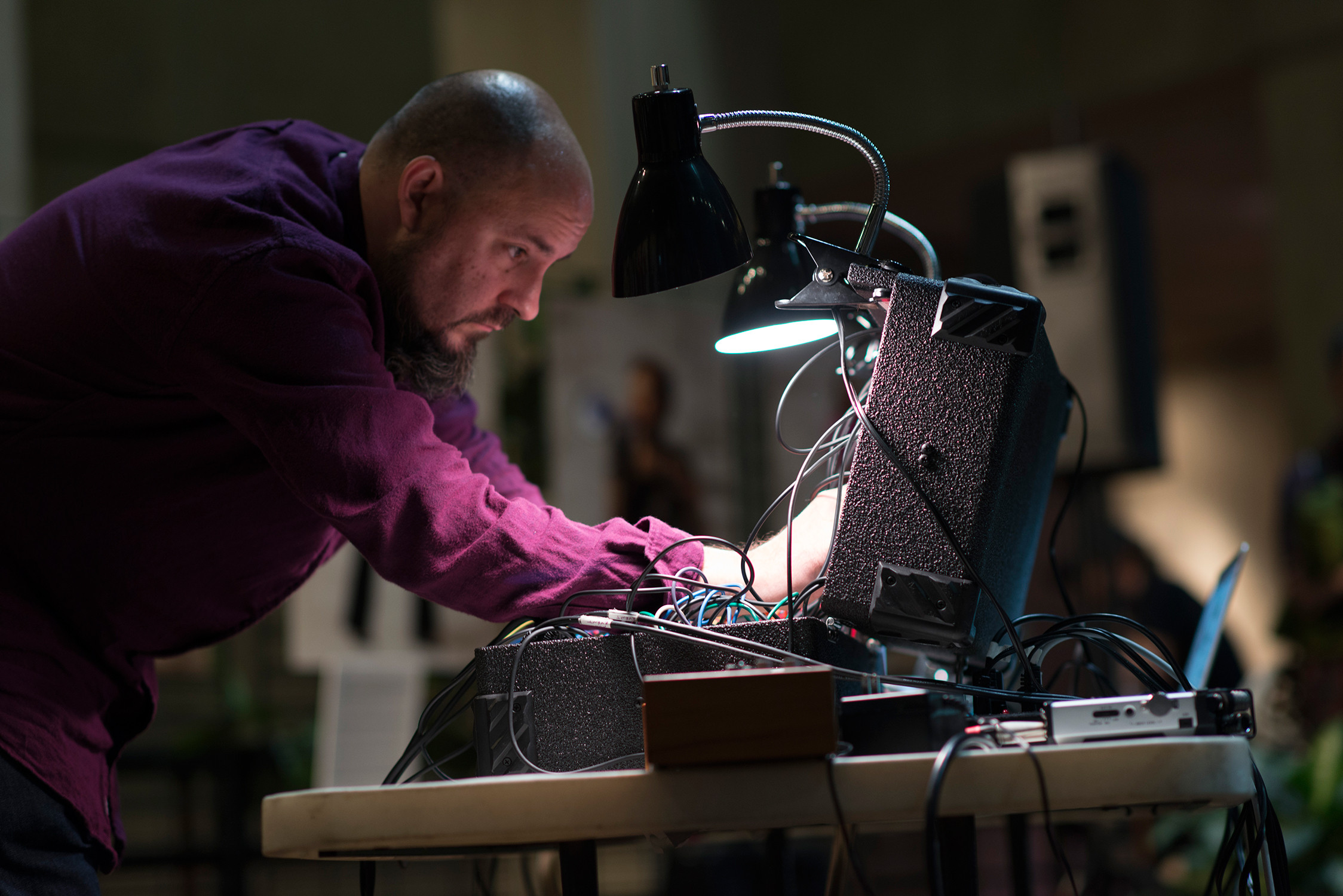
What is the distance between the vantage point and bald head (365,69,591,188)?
47.5 inches

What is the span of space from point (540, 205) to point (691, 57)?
426 centimetres

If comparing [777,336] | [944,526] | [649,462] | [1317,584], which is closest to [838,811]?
[944,526]

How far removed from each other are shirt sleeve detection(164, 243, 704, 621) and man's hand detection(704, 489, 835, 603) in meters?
0.07

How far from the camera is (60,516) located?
1098mm

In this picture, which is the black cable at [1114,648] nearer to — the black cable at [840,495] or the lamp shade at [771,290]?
the black cable at [840,495]

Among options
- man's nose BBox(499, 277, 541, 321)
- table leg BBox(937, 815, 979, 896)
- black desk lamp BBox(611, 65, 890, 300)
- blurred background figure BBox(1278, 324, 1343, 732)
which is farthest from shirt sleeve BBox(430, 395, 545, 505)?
blurred background figure BBox(1278, 324, 1343, 732)

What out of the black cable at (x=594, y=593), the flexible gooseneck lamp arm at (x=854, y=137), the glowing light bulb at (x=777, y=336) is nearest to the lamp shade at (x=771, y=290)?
the glowing light bulb at (x=777, y=336)

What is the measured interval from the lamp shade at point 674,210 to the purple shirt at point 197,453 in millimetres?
236

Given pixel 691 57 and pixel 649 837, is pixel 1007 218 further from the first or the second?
pixel 649 837

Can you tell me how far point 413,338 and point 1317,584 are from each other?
8.59ft

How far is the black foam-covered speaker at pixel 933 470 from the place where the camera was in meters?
0.88

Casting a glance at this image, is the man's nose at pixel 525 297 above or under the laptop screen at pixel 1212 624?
above

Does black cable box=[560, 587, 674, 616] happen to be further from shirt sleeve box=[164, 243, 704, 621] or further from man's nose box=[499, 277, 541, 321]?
man's nose box=[499, 277, 541, 321]

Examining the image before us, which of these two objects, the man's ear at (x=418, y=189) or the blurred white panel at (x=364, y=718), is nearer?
the man's ear at (x=418, y=189)
